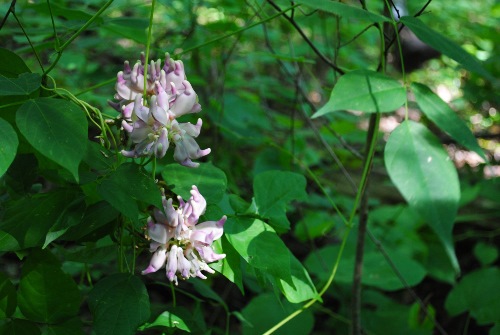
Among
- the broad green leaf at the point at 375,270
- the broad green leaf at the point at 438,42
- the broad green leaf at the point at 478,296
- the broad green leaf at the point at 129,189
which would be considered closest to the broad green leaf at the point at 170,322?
the broad green leaf at the point at 129,189

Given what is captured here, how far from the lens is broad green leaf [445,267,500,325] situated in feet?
5.65

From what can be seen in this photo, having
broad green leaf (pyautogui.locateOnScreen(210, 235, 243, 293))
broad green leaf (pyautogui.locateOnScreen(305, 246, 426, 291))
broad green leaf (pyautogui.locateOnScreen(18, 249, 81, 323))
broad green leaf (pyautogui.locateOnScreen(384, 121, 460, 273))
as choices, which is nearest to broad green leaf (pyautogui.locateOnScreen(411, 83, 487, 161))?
broad green leaf (pyautogui.locateOnScreen(384, 121, 460, 273))

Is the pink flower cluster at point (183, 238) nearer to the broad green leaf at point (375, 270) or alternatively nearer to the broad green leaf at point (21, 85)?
the broad green leaf at point (21, 85)

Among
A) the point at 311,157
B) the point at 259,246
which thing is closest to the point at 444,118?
the point at 259,246

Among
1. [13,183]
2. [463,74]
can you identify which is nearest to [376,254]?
[13,183]

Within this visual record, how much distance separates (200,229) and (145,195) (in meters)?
0.10

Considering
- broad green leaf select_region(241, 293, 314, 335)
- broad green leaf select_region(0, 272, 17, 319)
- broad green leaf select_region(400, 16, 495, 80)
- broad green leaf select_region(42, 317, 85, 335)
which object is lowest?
broad green leaf select_region(241, 293, 314, 335)

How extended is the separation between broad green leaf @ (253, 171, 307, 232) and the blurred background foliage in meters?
0.23

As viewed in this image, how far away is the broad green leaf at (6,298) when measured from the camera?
35.4 inches

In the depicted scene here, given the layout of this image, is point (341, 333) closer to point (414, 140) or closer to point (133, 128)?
point (414, 140)

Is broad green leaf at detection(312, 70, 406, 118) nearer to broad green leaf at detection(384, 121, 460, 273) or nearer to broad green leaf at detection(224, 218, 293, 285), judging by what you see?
broad green leaf at detection(384, 121, 460, 273)

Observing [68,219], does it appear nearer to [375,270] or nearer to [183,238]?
[183,238]

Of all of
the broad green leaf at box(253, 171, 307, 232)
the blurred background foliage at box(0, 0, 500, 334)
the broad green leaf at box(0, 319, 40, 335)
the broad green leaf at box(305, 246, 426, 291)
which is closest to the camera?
the broad green leaf at box(0, 319, 40, 335)

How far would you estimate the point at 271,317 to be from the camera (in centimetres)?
161
